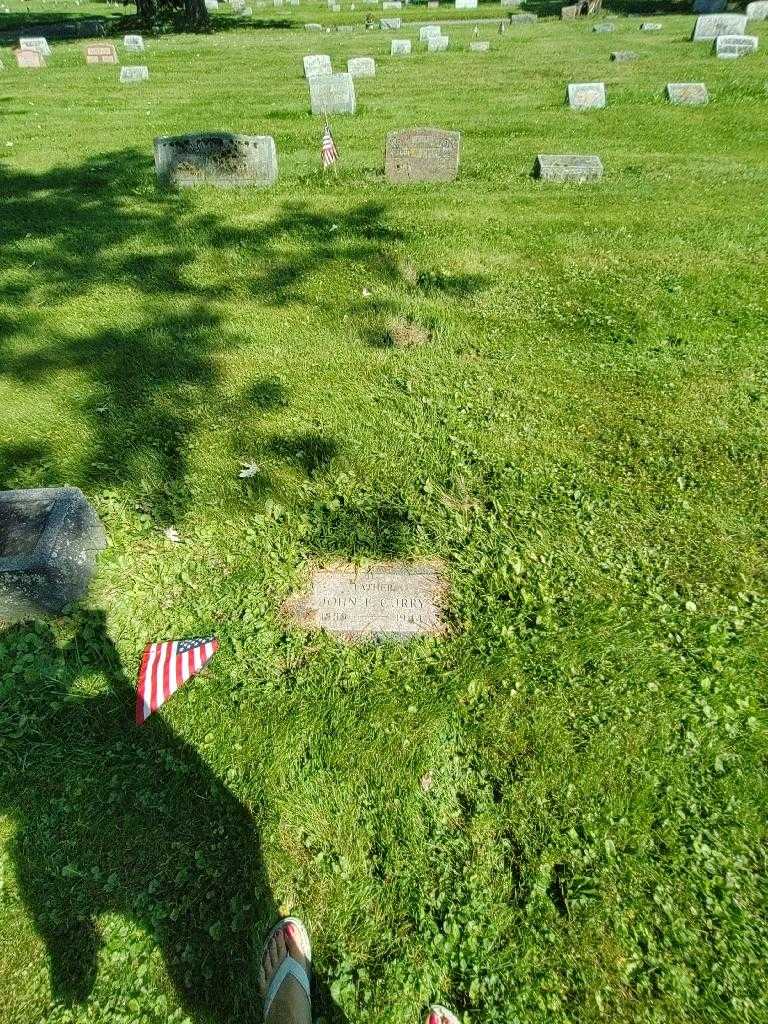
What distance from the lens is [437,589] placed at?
3986mm

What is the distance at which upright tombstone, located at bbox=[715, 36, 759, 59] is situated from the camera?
18109 mm

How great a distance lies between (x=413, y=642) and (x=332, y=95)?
48.9ft

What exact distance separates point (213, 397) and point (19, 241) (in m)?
5.43

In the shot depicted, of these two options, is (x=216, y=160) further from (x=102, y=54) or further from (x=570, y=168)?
(x=102, y=54)

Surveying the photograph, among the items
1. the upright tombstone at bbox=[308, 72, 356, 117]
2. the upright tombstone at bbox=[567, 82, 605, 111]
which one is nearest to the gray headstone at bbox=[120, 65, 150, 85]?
the upright tombstone at bbox=[308, 72, 356, 117]

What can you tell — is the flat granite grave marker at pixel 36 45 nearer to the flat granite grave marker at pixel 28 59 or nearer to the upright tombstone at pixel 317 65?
the flat granite grave marker at pixel 28 59

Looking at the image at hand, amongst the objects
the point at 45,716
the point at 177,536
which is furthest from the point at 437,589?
the point at 45,716

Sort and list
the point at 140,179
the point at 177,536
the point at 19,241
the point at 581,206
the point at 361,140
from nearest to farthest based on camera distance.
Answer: the point at 177,536
the point at 19,241
the point at 581,206
the point at 140,179
the point at 361,140

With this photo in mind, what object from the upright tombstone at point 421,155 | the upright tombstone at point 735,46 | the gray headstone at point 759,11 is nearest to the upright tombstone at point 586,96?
the upright tombstone at point 421,155

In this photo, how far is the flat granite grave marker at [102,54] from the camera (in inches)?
880

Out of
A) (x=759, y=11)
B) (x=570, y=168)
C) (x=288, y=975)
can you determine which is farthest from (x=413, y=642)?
(x=759, y=11)

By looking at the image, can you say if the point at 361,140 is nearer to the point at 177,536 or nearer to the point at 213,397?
the point at 213,397

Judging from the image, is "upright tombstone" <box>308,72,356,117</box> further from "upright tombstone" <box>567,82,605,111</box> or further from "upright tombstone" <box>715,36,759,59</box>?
"upright tombstone" <box>715,36,759,59</box>

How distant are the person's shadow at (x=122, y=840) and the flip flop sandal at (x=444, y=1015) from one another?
362mm
